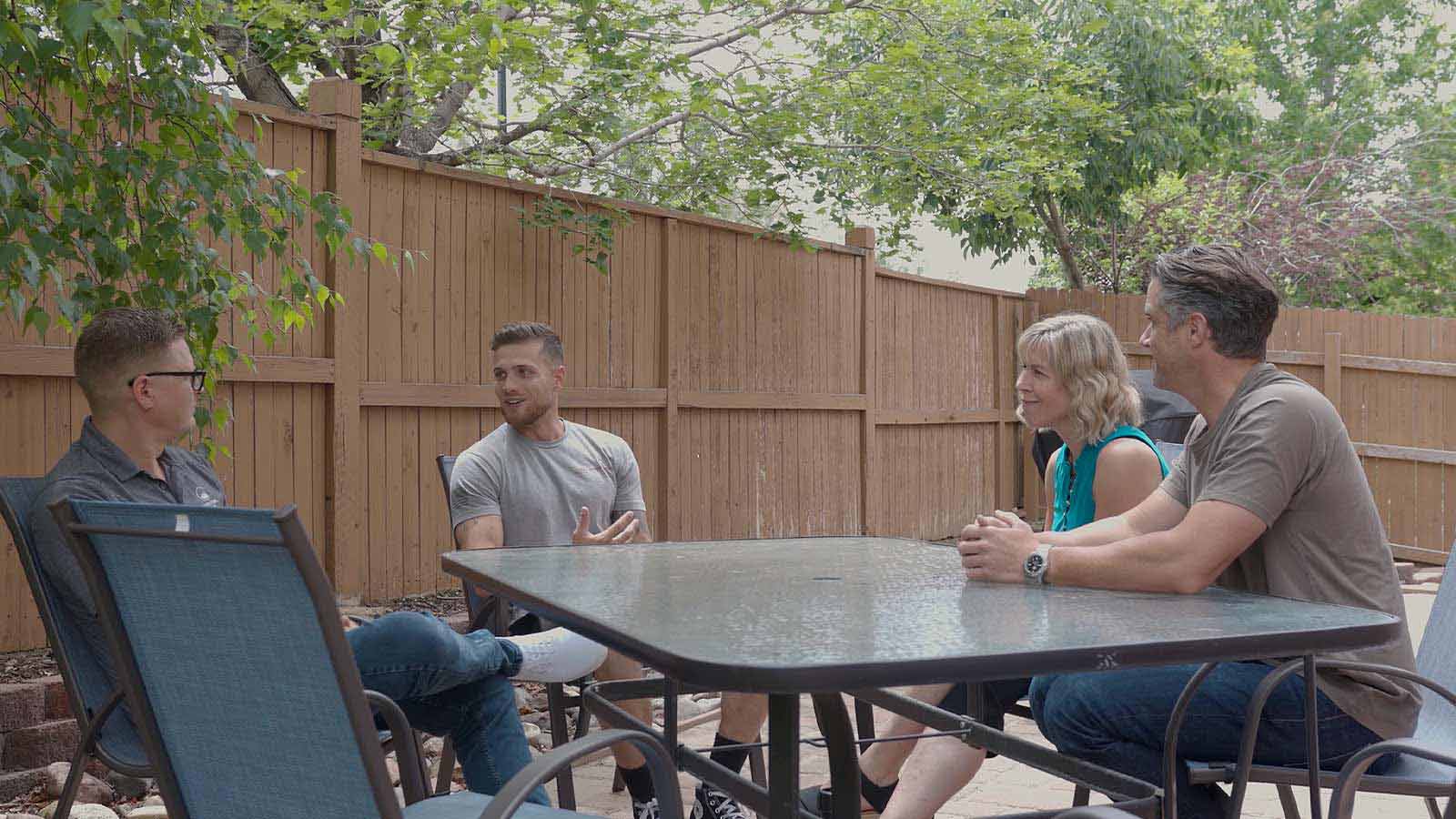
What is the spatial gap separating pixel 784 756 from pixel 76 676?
1612mm

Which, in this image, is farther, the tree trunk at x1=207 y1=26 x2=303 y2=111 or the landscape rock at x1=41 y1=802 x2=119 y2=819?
the tree trunk at x1=207 y1=26 x2=303 y2=111

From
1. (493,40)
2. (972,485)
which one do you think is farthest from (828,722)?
(972,485)

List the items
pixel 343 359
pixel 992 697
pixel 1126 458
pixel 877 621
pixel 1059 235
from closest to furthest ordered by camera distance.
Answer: pixel 877 621
pixel 992 697
pixel 1126 458
pixel 343 359
pixel 1059 235

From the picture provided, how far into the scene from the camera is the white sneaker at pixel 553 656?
2.85 m

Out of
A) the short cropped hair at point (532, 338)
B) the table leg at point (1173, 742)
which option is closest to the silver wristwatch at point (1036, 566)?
the table leg at point (1173, 742)

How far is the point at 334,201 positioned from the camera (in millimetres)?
3979

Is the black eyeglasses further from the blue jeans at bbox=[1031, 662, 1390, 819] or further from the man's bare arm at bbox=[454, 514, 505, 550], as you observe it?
the blue jeans at bbox=[1031, 662, 1390, 819]

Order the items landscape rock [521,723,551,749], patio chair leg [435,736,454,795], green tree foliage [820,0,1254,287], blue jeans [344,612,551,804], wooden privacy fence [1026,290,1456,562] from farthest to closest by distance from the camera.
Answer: wooden privacy fence [1026,290,1456,562] < green tree foliage [820,0,1254,287] < landscape rock [521,723,551,749] < patio chair leg [435,736,454,795] < blue jeans [344,612,551,804]

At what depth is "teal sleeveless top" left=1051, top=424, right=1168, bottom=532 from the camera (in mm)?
3438

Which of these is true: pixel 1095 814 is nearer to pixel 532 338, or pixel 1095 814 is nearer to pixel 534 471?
pixel 534 471

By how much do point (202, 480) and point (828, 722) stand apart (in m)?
2.06

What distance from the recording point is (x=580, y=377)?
711 centimetres

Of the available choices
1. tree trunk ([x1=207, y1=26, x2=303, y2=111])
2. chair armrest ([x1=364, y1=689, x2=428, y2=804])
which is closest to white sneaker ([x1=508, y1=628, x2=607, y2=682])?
chair armrest ([x1=364, y1=689, x2=428, y2=804])

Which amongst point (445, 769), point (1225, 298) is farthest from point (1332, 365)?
point (445, 769)
